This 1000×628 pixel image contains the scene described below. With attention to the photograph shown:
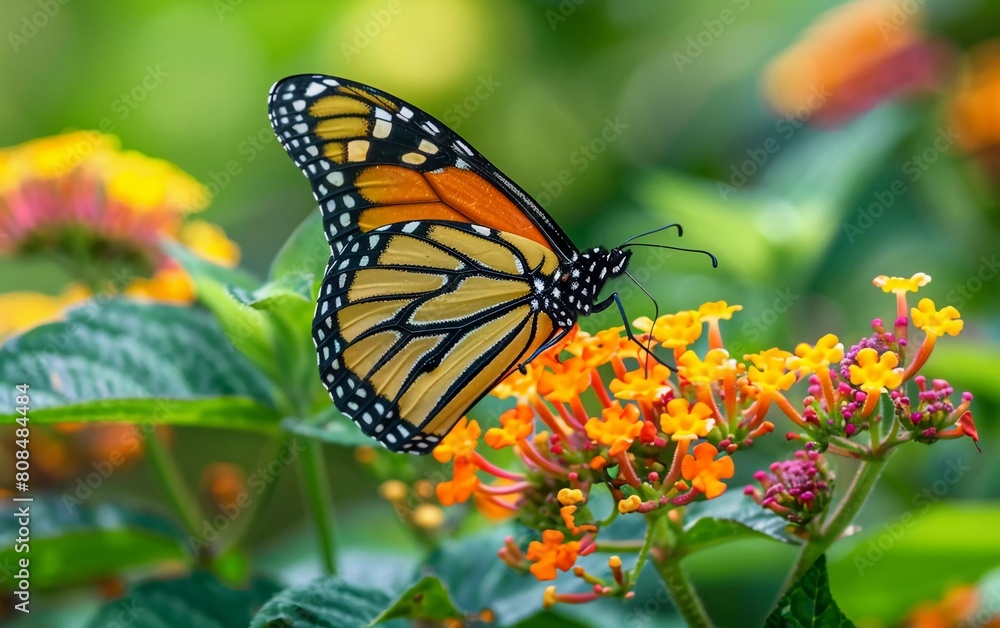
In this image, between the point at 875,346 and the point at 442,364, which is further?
the point at 442,364

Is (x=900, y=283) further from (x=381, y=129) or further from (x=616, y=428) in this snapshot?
(x=381, y=129)

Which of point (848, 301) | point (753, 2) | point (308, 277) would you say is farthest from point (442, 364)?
point (753, 2)

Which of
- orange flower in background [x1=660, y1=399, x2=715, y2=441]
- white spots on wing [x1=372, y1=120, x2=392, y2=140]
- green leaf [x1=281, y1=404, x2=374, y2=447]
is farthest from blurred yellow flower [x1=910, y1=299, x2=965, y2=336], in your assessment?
white spots on wing [x1=372, y1=120, x2=392, y2=140]

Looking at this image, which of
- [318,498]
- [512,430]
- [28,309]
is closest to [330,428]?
[318,498]

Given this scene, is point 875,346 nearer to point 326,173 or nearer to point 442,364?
point 442,364

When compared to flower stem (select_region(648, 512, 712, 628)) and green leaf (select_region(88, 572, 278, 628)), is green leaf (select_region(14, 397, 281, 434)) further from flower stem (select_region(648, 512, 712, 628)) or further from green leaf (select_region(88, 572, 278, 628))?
flower stem (select_region(648, 512, 712, 628))

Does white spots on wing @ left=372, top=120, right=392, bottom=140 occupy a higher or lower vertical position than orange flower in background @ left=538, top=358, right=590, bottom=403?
higher

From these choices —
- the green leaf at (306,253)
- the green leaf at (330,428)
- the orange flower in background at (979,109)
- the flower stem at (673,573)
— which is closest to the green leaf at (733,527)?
the flower stem at (673,573)
